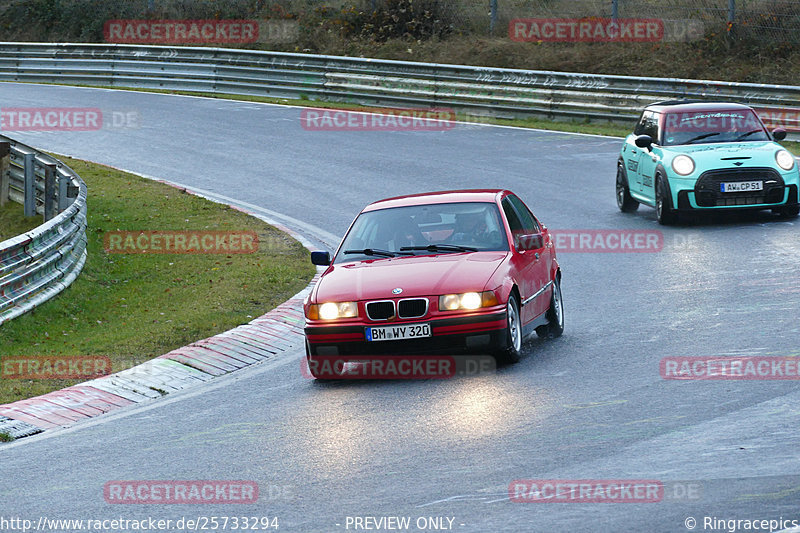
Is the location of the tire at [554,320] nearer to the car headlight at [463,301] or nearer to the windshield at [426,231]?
the windshield at [426,231]

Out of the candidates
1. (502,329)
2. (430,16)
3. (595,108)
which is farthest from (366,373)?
(430,16)

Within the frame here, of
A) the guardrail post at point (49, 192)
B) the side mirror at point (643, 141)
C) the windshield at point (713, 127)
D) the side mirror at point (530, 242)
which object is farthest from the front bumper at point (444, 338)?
the windshield at point (713, 127)

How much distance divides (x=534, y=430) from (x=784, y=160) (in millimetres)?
10381

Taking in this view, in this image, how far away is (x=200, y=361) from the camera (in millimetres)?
10781

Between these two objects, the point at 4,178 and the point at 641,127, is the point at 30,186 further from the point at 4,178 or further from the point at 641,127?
the point at 641,127

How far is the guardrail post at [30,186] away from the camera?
57.8 feet

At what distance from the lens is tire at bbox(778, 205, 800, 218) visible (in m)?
16.9

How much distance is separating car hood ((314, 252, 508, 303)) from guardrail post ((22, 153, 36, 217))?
338 inches

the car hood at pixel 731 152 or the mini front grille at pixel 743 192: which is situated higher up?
the car hood at pixel 731 152

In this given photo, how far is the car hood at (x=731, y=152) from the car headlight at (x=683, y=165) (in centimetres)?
8

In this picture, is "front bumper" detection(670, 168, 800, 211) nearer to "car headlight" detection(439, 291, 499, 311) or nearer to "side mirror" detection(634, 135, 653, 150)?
"side mirror" detection(634, 135, 653, 150)

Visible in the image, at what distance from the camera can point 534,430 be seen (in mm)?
7824

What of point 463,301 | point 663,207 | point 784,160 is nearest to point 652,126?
point 663,207

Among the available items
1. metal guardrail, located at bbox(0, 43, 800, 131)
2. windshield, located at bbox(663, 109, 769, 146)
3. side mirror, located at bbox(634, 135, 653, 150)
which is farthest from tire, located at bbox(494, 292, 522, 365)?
metal guardrail, located at bbox(0, 43, 800, 131)
